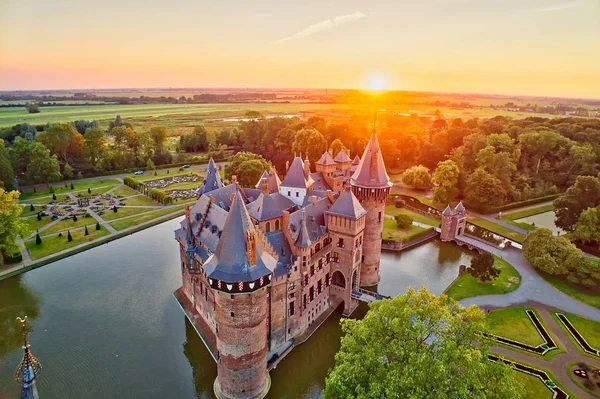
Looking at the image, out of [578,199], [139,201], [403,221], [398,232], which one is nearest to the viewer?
[578,199]

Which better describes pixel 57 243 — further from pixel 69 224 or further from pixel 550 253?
pixel 550 253

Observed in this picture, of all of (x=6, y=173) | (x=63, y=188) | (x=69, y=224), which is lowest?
A: (x=69, y=224)

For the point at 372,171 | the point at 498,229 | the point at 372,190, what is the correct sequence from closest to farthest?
1. the point at 372,190
2. the point at 372,171
3. the point at 498,229

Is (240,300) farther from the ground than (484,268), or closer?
farther from the ground

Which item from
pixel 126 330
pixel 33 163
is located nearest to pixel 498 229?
pixel 126 330

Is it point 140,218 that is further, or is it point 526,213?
point 526,213

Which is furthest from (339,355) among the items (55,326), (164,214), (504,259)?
(164,214)

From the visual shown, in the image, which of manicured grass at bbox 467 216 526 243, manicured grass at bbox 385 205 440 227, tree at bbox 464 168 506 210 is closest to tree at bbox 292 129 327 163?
manicured grass at bbox 385 205 440 227

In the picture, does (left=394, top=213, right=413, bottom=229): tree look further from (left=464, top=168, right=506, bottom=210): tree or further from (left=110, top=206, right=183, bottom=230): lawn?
(left=110, top=206, right=183, bottom=230): lawn
